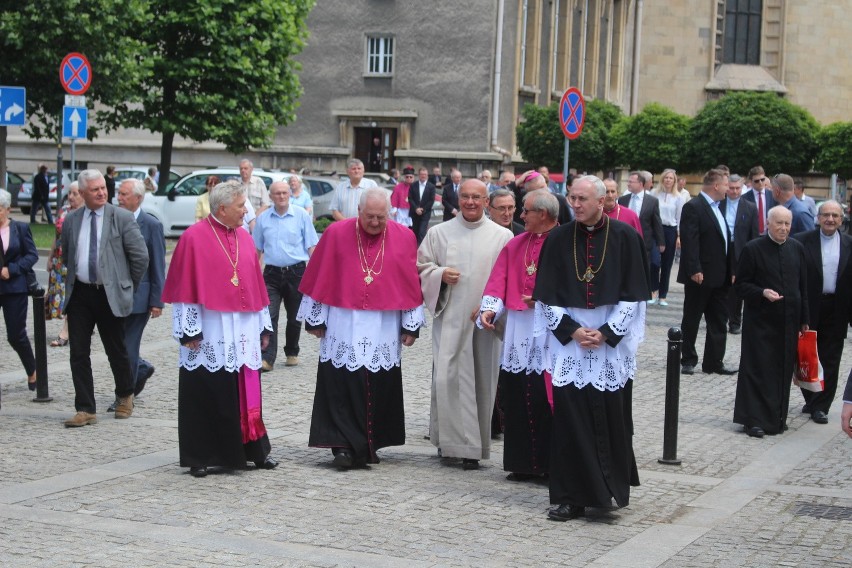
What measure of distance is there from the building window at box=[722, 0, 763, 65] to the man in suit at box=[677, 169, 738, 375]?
52.4 m

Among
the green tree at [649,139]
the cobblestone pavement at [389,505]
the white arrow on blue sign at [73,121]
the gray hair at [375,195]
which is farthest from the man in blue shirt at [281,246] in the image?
the green tree at [649,139]

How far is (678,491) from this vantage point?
9352 mm

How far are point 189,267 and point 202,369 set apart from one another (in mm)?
691

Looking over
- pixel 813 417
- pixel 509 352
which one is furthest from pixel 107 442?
pixel 813 417

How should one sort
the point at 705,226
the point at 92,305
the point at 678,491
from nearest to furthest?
1. the point at 678,491
2. the point at 92,305
3. the point at 705,226

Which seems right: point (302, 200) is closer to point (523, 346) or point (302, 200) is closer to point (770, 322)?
point (770, 322)

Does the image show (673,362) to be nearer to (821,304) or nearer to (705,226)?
(821,304)

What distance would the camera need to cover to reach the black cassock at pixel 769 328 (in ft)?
38.2

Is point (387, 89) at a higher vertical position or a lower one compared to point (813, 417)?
higher

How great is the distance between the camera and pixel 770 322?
11828 mm

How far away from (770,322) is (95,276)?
5564mm

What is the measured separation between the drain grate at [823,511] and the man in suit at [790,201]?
25.4 ft

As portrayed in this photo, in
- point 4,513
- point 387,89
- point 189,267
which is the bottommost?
point 4,513

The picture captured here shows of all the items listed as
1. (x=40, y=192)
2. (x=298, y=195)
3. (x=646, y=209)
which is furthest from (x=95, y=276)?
(x=40, y=192)
